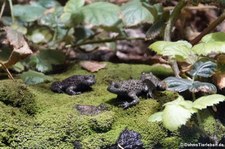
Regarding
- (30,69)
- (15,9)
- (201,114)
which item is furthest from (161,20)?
(15,9)

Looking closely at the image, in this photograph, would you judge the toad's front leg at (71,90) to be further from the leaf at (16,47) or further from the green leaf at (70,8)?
the green leaf at (70,8)

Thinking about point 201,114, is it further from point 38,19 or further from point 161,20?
point 38,19

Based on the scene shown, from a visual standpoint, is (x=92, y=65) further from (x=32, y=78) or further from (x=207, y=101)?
(x=207, y=101)

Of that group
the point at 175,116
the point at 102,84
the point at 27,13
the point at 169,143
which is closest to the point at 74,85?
the point at 102,84

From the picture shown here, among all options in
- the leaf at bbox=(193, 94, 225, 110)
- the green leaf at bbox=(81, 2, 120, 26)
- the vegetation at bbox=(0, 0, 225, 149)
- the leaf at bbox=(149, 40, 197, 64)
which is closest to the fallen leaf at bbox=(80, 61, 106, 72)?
the vegetation at bbox=(0, 0, 225, 149)

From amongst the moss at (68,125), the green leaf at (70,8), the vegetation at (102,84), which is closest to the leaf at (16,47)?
the vegetation at (102,84)

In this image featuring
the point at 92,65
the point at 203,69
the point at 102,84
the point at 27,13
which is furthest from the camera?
the point at 27,13

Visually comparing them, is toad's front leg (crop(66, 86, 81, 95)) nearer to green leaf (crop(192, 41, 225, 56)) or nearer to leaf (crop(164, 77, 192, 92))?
leaf (crop(164, 77, 192, 92))
